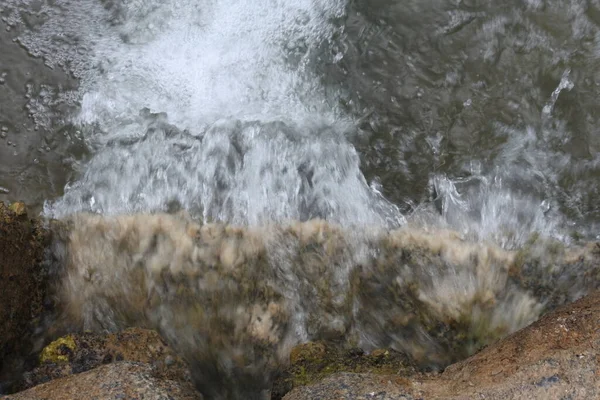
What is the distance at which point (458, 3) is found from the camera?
155 inches

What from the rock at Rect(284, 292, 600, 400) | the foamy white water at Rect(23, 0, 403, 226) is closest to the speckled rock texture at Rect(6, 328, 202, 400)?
the rock at Rect(284, 292, 600, 400)

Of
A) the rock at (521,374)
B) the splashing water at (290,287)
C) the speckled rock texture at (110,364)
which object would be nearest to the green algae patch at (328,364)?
the splashing water at (290,287)

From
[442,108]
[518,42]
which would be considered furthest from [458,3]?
[442,108]

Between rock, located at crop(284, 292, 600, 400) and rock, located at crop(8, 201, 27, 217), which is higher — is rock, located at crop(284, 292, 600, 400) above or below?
below

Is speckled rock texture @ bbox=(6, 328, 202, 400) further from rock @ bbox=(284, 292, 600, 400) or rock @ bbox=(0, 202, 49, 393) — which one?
rock @ bbox=(284, 292, 600, 400)

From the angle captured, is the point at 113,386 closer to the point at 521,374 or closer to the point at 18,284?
the point at 18,284

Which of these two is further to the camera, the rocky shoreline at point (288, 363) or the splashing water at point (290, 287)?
the splashing water at point (290, 287)

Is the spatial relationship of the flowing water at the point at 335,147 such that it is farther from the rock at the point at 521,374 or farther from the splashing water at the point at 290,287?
the rock at the point at 521,374

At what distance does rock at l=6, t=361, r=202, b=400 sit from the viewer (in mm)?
2994

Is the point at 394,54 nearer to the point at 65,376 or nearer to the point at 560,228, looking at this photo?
the point at 560,228

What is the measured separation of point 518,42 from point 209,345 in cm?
273

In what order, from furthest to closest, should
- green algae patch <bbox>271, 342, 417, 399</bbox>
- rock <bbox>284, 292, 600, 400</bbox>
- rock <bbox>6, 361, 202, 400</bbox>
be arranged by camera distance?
green algae patch <bbox>271, 342, 417, 399</bbox>, rock <bbox>6, 361, 202, 400</bbox>, rock <bbox>284, 292, 600, 400</bbox>

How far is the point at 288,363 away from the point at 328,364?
32 centimetres

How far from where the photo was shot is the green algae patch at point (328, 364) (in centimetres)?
338
